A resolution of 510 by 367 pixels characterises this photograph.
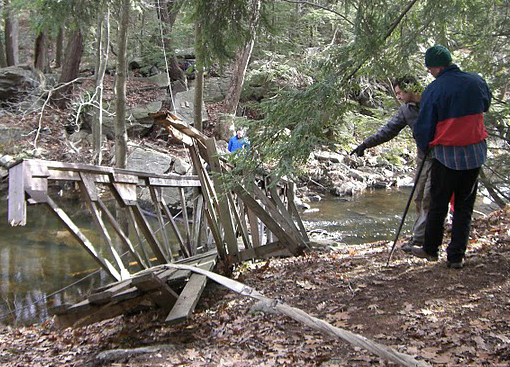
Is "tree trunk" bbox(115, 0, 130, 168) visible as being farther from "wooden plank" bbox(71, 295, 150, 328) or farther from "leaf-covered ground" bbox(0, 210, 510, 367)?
"wooden plank" bbox(71, 295, 150, 328)

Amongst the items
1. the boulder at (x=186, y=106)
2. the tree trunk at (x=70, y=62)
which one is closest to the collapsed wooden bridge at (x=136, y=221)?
the boulder at (x=186, y=106)

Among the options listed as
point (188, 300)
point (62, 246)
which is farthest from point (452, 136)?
point (62, 246)

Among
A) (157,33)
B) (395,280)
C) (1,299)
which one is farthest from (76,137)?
(395,280)

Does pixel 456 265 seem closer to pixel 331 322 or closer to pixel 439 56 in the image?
pixel 331 322

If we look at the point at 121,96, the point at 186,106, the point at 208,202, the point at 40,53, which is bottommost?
the point at 208,202

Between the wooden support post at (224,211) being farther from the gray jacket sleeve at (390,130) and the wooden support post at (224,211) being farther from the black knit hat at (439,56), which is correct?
the black knit hat at (439,56)

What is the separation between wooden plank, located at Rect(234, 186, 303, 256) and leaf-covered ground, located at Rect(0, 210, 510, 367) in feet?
2.64

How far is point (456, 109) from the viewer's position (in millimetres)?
4039

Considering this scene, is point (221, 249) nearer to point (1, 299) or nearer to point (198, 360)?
point (198, 360)

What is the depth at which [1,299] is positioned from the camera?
831cm

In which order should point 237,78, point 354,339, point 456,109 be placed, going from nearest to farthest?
point 354,339 < point 456,109 < point 237,78

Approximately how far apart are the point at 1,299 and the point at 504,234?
328 inches

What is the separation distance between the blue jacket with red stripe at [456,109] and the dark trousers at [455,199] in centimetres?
29

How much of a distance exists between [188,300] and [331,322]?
131 cm
